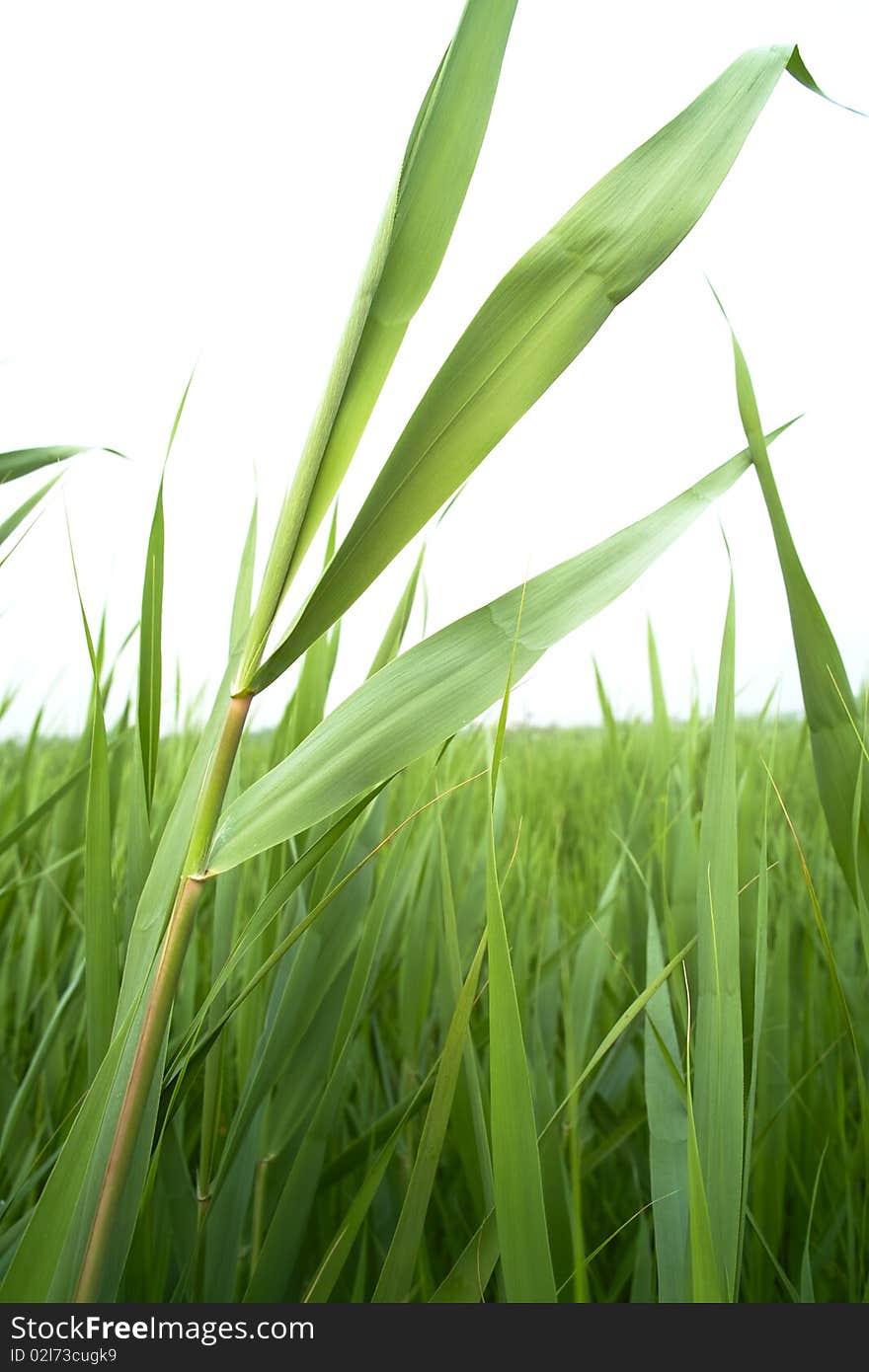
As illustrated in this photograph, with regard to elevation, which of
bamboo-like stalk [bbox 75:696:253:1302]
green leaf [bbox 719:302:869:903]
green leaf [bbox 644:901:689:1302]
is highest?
green leaf [bbox 719:302:869:903]

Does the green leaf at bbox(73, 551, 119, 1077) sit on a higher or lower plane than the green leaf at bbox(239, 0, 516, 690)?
lower

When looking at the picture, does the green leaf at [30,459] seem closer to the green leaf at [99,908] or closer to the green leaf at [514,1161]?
the green leaf at [99,908]

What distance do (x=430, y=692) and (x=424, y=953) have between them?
293 mm

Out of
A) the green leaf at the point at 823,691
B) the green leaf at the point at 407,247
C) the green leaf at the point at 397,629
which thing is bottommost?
the green leaf at the point at 823,691

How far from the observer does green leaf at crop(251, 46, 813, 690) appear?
24 centimetres

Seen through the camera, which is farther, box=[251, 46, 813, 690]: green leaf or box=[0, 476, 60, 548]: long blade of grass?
box=[0, 476, 60, 548]: long blade of grass

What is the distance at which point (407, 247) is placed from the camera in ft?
0.81

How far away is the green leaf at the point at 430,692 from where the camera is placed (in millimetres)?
242

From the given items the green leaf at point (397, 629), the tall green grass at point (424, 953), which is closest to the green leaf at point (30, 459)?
the tall green grass at point (424, 953)

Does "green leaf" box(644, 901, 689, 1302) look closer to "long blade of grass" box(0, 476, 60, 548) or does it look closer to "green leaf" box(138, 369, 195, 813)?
"green leaf" box(138, 369, 195, 813)

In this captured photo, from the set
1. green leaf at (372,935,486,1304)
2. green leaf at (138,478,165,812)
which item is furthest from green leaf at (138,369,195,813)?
green leaf at (372,935,486,1304)

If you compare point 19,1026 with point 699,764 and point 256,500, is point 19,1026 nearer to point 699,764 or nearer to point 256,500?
point 256,500

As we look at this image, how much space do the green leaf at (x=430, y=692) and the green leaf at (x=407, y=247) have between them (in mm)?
34

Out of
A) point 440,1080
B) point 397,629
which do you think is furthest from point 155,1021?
point 397,629
